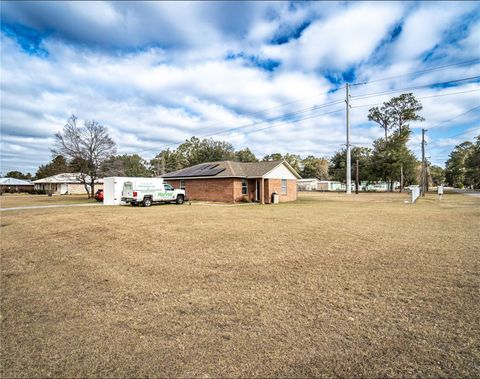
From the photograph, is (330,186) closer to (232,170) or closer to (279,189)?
(279,189)

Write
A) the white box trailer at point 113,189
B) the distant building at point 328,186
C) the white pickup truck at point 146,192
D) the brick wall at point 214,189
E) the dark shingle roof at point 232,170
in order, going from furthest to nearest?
the distant building at point 328,186, the dark shingle roof at point 232,170, the brick wall at point 214,189, the white box trailer at point 113,189, the white pickup truck at point 146,192

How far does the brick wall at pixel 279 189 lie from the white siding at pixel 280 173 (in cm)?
41

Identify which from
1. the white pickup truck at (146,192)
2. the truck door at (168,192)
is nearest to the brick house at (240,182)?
the white pickup truck at (146,192)

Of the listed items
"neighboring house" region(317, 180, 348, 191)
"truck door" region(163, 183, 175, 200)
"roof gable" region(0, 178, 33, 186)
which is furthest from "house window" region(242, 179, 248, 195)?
"roof gable" region(0, 178, 33, 186)

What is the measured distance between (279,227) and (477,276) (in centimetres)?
653

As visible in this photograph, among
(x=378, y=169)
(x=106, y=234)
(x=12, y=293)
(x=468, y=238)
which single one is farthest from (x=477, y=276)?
(x=378, y=169)

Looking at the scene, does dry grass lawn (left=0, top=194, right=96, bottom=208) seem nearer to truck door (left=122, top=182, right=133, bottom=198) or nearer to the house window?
truck door (left=122, top=182, right=133, bottom=198)

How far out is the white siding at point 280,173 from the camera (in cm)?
2688

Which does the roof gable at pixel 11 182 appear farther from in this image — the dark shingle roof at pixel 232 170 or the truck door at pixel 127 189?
the truck door at pixel 127 189

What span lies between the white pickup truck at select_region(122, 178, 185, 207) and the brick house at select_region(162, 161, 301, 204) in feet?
13.8

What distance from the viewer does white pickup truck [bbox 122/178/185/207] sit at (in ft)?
72.8

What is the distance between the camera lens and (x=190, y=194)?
1163 inches

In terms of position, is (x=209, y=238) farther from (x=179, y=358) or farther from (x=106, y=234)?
(x=179, y=358)

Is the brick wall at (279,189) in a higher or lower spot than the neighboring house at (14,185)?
lower
